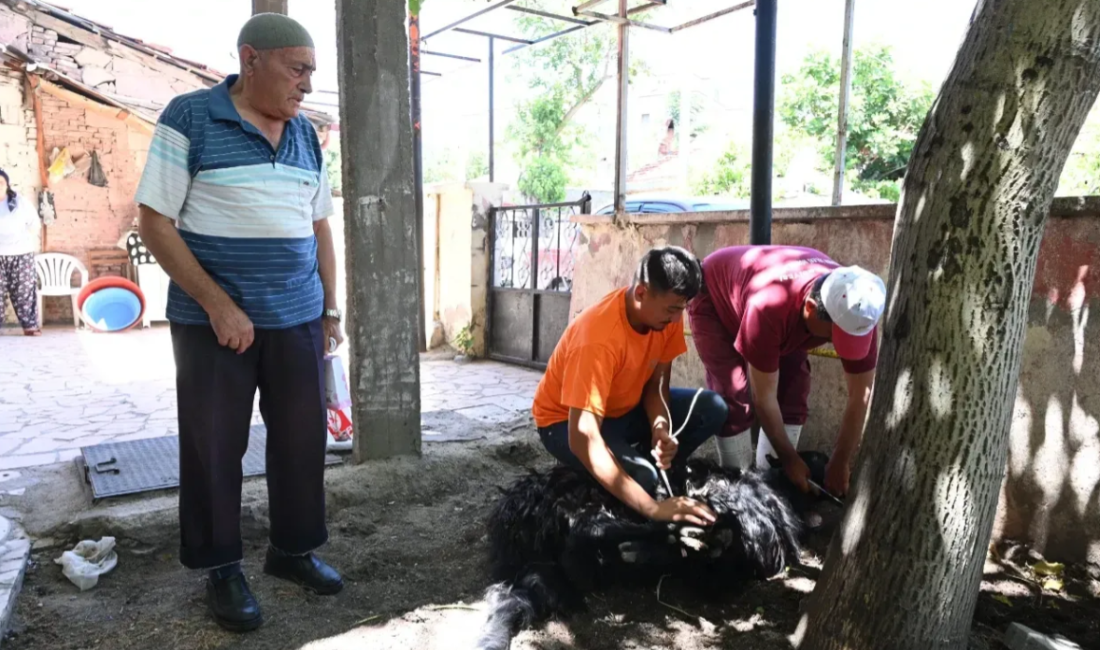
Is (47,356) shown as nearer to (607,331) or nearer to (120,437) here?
(120,437)

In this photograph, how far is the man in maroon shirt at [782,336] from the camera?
9.84 feet

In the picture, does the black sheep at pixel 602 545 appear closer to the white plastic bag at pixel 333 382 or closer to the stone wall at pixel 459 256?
the white plastic bag at pixel 333 382

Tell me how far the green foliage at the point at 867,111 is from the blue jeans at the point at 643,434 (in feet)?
47.9

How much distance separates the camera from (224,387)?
2.54 meters

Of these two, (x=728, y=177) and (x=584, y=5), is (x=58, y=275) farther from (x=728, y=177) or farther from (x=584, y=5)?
(x=728, y=177)

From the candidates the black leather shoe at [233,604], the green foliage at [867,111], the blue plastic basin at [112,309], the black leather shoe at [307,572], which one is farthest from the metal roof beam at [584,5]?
the green foliage at [867,111]

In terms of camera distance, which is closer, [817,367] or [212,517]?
[212,517]

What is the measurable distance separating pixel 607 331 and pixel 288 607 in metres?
1.51

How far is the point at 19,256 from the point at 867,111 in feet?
51.7

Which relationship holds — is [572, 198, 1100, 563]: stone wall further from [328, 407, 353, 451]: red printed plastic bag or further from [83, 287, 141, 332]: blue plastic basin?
[83, 287, 141, 332]: blue plastic basin

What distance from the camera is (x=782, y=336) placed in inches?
127

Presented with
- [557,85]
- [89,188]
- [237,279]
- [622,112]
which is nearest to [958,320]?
[237,279]

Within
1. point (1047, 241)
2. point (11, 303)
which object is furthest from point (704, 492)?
point (11, 303)

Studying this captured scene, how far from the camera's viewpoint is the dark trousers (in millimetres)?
2516
